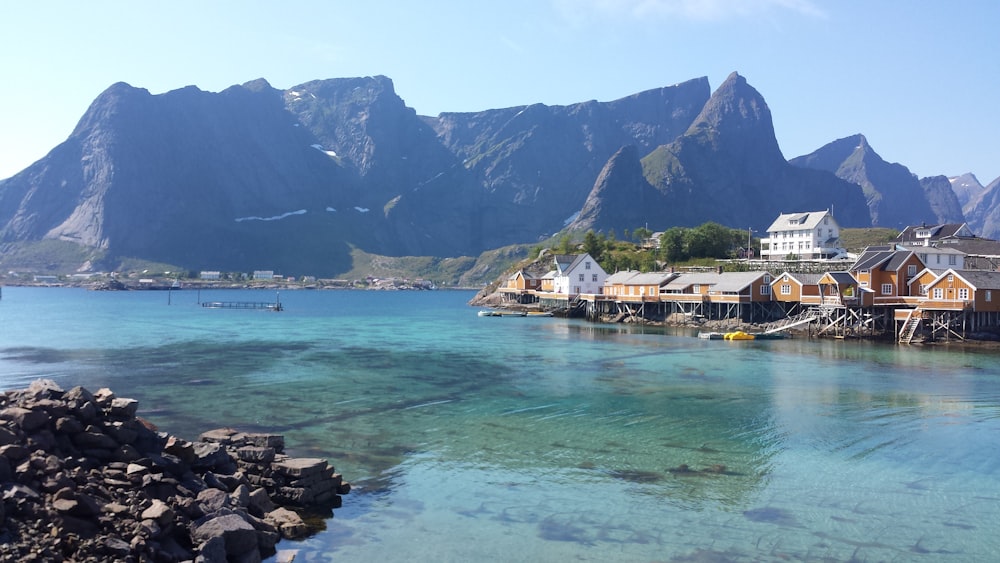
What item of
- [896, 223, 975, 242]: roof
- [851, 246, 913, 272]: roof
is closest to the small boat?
[851, 246, 913, 272]: roof

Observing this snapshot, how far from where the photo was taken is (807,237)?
398 ft

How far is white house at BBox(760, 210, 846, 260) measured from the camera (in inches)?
4676

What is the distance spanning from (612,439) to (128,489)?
17327 millimetres

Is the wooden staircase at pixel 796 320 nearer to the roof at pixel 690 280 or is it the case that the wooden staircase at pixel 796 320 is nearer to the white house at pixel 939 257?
the roof at pixel 690 280

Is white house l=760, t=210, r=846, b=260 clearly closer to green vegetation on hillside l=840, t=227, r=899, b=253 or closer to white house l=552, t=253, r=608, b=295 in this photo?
green vegetation on hillside l=840, t=227, r=899, b=253

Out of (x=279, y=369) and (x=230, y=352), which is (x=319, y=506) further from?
(x=230, y=352)

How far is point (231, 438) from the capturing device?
21.6 metres

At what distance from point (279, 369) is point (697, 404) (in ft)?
91.8

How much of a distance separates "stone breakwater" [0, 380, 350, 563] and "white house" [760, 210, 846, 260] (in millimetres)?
114337

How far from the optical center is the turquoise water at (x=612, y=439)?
1730cm

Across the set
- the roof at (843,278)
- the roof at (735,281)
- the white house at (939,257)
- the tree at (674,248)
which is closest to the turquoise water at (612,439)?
the roof at (843,278)

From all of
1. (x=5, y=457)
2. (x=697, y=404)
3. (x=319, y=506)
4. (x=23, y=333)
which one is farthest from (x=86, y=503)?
(x=23, y=333)

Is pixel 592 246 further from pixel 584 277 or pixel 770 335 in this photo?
pixel 770 335

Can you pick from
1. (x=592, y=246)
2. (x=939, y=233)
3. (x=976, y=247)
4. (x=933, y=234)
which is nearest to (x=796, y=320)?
(x=976, y=247)
